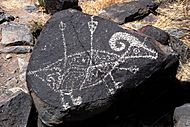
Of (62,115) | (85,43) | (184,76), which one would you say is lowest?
(184,76)

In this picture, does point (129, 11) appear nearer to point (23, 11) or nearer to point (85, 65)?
point (23, 11)

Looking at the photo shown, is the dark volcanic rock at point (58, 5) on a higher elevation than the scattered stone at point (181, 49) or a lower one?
higher

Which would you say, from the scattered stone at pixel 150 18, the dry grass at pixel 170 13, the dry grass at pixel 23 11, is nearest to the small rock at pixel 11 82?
the dry grass at pixel 23 11

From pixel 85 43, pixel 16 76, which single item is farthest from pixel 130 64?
pixel 16 76

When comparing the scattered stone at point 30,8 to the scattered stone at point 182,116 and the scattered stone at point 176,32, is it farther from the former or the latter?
the scattered stone at point 182,116

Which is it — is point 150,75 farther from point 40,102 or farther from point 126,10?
point 126,10

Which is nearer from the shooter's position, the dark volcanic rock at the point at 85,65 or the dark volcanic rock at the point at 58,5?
the dark volcanic rock at the point at 85,65

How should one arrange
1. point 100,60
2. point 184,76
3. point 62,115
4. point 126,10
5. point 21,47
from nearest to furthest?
1. point 62,115
2. point 100,60
3. point 184,76
4. point 21,47
5. point 126,10

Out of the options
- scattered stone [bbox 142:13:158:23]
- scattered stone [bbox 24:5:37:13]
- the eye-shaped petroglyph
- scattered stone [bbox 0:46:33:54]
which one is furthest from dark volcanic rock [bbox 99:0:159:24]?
the eye-shaped petroglyph
